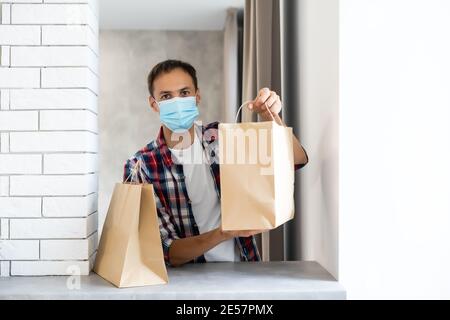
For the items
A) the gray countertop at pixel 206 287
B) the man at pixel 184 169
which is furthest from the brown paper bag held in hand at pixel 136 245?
the man at pixel 184 169

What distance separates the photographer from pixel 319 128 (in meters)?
1.22

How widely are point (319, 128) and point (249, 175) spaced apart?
1.03ft

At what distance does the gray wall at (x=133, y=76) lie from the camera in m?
4.58

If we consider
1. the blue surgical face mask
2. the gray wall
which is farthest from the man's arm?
the gray wall

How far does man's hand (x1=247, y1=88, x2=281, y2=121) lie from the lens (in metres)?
1.11

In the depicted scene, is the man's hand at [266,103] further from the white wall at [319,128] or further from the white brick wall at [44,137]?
the white brick wall at [44,137]

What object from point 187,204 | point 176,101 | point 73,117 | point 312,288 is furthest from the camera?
point 187,204

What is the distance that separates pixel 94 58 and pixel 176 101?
23 centimetres

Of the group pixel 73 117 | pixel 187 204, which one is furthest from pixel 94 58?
pixel 187 204

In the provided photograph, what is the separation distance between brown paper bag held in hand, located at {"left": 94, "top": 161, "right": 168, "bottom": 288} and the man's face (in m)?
0.43
